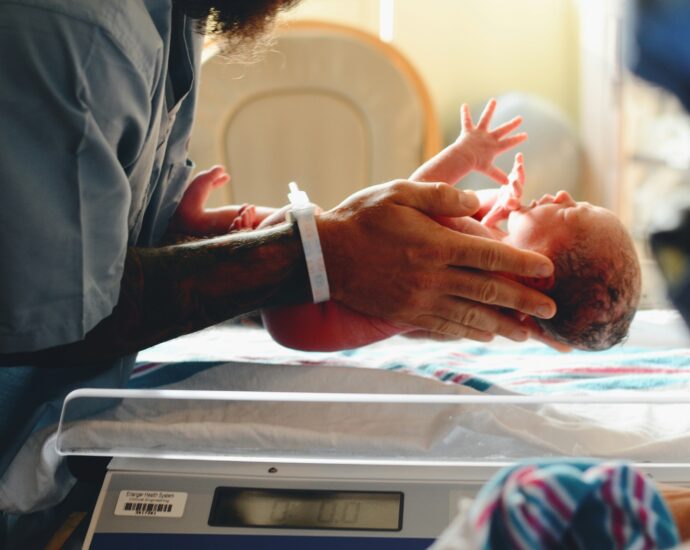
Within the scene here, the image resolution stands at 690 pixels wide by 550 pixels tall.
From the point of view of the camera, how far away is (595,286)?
1.06 m

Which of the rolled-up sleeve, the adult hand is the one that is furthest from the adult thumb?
the rolled-up sleeve

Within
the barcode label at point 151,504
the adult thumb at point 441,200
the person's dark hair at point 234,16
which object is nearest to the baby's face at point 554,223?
the adult thumb at point 441,200

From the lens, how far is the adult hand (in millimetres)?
1003

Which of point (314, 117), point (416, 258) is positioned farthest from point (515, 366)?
point (314, 117)

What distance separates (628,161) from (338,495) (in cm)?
168

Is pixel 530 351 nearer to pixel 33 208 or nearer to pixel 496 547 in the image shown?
pixel 33 208

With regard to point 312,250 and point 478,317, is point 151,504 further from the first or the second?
point 478,317

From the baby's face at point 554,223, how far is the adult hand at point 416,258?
0.29 feet

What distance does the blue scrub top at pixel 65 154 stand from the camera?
83 centimetres

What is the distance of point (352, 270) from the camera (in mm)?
1011

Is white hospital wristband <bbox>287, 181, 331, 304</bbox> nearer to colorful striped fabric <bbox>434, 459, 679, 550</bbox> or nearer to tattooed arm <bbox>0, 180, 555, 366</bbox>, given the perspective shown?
tattooed arm <bbox>0, 180, 555, 366</bbox>

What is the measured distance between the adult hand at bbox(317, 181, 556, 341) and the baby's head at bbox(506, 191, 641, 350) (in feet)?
0.21

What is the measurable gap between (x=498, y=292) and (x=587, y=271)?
0.12 meters

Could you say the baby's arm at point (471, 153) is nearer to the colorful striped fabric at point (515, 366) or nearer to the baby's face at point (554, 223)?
the baby's face at point (554, 223)
